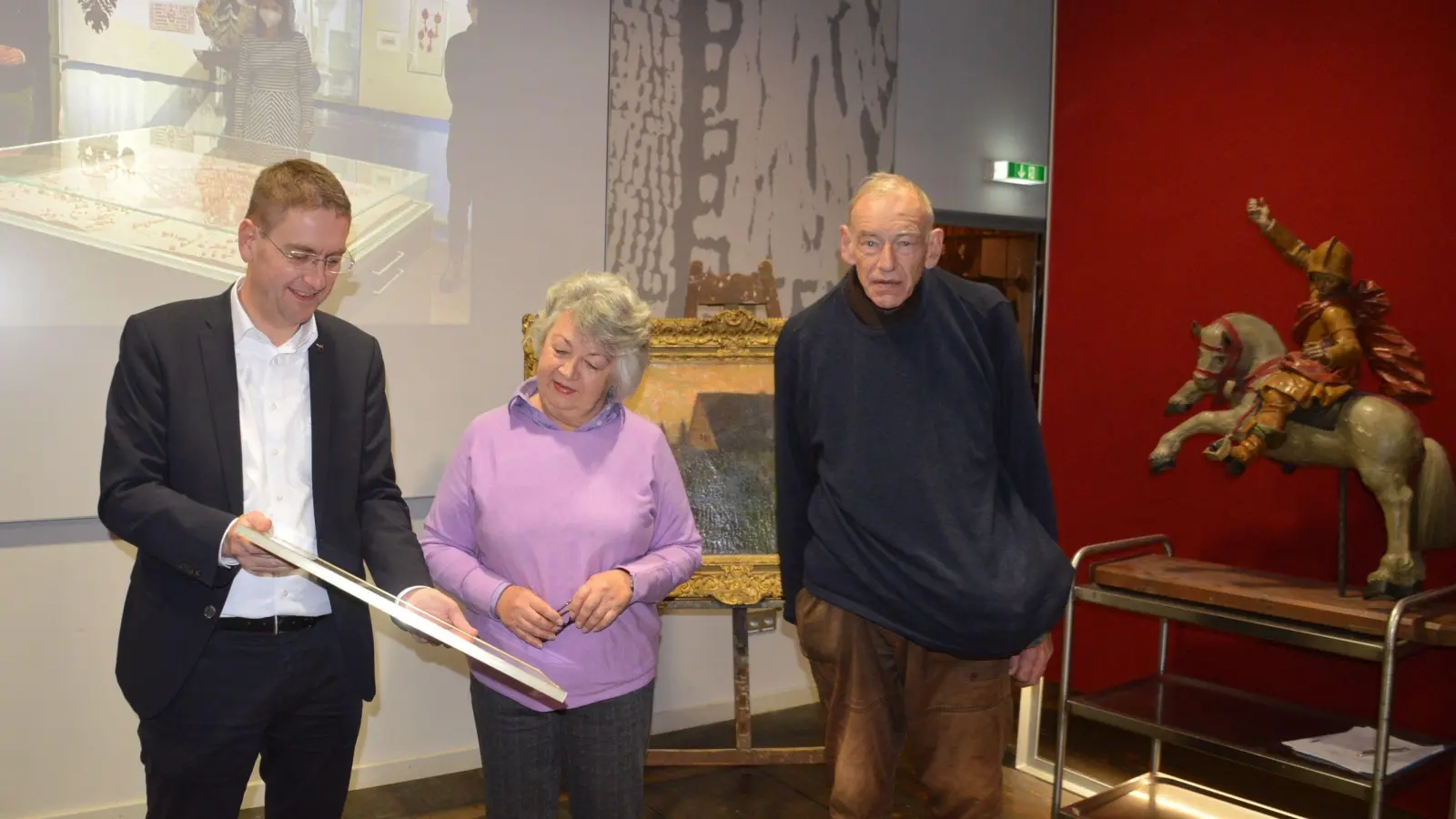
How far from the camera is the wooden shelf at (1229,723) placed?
2.61 metres

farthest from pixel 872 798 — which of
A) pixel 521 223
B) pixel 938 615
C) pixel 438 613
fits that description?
pixel 521 223

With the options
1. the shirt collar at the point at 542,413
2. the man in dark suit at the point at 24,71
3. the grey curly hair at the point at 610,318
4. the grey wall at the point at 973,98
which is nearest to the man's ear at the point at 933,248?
the grey curly hair at the point at 610,318

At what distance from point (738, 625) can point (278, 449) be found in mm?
2112

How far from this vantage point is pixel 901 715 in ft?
7.50

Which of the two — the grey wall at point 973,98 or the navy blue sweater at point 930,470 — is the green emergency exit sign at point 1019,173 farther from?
the navy blue sweater at point 930,470

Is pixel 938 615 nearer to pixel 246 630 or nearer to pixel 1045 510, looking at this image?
pixel 1045 510

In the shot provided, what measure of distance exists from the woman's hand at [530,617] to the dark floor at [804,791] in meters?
1.71

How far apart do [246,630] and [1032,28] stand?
14.8 feet

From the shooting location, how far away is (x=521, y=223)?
12.3 ft

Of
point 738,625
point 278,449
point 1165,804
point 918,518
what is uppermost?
point 278,449

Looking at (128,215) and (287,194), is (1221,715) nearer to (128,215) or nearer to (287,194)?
(287,194)

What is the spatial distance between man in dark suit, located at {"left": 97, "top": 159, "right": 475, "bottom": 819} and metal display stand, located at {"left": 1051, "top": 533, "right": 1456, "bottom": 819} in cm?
157

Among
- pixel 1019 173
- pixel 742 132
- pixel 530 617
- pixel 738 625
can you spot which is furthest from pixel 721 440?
pixel 1019 173

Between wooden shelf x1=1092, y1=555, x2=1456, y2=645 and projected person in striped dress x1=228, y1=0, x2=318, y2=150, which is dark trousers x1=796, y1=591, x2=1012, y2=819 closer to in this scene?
wooden shelf x1=1092, y1=555, x2=1456, y2=645
